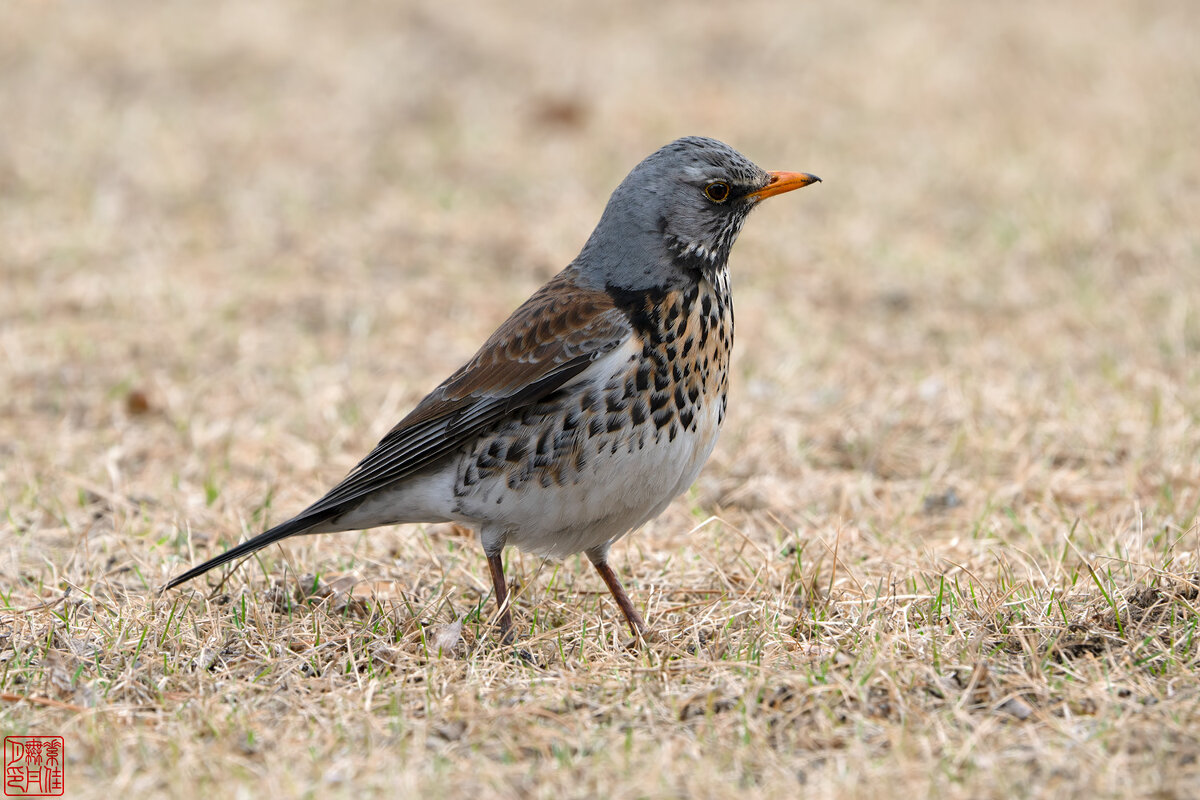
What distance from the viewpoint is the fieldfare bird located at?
172 inches

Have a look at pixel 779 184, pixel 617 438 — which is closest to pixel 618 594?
pixel 617 438

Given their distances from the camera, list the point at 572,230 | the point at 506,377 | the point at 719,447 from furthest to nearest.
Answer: the point at 572,230, the point at 719,447, the point at 506,377

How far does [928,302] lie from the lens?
855cm

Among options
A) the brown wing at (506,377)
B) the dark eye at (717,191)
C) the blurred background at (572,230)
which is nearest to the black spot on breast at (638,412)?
the brown wing at (506,377)

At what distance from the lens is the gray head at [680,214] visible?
4.62 meters

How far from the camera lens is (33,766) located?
12.0 feet

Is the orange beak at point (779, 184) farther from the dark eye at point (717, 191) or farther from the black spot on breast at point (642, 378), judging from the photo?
the black spot on breast at point (642, 378)

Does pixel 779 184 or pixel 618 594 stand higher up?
pixel 779 184

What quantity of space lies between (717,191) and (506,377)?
970 millimetres

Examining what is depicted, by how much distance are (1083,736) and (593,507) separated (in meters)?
1.62

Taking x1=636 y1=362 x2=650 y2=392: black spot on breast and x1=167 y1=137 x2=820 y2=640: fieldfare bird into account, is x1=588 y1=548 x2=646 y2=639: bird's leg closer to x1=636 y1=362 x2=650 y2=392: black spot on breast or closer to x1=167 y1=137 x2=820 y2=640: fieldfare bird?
x1=167 y1=137 x2=820 y2=640: fieldfare bird

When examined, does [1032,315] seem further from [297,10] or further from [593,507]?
[297,10]

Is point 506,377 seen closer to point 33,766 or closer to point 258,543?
point 258,543

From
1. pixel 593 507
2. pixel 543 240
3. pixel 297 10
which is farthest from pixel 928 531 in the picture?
pixel 297 10
